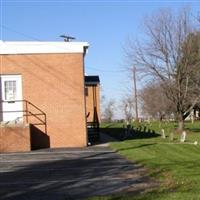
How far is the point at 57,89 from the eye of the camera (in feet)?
100

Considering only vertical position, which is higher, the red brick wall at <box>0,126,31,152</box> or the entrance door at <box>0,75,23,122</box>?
the entrance door at <box>0,75,23,122</box>

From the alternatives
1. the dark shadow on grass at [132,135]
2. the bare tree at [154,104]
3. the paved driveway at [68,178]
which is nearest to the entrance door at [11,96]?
the paved driveway at [68,178]

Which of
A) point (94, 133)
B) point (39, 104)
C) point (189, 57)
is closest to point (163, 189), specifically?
point (39, 104)

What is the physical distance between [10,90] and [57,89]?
2439mm

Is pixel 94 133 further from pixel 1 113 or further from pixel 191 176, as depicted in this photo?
pixel 191 176

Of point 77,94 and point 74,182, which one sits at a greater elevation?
point 77,94

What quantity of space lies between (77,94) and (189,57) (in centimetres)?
2085

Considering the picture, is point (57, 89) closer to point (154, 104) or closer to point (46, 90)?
point (46, 90)

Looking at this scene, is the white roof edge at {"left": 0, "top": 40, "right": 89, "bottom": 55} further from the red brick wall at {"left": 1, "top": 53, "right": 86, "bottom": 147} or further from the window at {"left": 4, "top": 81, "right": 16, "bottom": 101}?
the window at {"left": 4, "top": 81, "right": 16, "bottom": 101}

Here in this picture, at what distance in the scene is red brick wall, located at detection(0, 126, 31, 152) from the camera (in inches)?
1108

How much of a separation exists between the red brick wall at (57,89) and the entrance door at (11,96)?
0.31m

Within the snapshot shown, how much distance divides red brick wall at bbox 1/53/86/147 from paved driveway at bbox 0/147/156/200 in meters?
8.24

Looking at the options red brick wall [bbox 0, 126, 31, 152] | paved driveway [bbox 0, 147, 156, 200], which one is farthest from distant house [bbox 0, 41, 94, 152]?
paved driveway [bbox 0, 147, 156, 200]

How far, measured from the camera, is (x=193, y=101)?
50.7 meters
